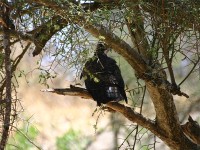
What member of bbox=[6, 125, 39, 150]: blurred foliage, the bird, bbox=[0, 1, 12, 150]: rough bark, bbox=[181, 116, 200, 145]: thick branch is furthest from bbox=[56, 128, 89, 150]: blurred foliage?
bbox=[0, 1, 12, 150]: rough bark

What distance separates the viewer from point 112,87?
2.38 m

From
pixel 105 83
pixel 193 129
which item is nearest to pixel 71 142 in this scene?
pixel 193 129

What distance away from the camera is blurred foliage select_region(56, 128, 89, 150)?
5738mm

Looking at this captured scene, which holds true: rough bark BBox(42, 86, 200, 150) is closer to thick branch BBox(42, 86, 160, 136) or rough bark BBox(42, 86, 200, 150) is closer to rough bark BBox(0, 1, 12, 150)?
thick branch BBox(42, 86, 160, 136)

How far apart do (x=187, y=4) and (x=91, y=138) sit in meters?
4.28

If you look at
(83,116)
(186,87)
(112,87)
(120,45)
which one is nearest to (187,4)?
(120,45)

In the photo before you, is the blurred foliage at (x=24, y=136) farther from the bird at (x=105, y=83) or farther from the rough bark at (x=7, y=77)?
the bird at (x=105, y=83)

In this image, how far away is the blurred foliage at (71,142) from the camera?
Result: 226 inches

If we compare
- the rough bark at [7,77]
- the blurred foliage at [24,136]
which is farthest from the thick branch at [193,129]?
A: the rough bark at [7,77]

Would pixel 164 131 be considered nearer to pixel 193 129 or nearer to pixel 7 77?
pixel 193 129

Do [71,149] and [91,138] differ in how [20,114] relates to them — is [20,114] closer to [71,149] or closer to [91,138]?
[71,149]

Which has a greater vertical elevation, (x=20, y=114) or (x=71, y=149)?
(x=71, y=149)

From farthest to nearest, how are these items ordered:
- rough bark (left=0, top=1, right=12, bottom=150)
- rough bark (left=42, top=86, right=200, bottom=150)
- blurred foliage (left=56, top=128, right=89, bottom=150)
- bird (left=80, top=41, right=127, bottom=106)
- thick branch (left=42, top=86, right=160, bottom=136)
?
1. blurred foliage (left=56, top=128, right=89, bottom=150)
2. rough bark (left=42, top=86, right=200, bottom=150)
3. thick branch (left=42, top=86, right=160, bottom=136)
4. bird (left=80, top=41, right=127, bottom=106)
5. rough bark (left=0, top=1, right=12, bottom=150)

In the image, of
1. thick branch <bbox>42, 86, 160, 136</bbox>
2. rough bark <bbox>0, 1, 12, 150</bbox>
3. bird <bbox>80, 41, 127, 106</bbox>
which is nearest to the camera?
rough bark <bbox>0, 1, 12, 150</bbox>
